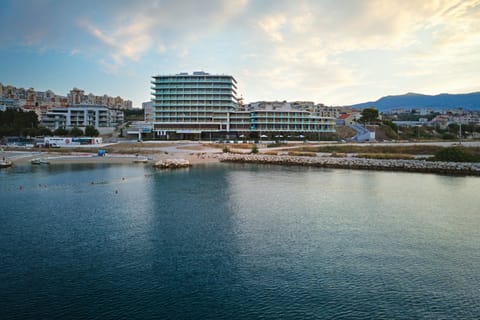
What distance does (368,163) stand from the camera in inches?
2234

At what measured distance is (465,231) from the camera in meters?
22.5

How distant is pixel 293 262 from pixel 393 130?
119 meters

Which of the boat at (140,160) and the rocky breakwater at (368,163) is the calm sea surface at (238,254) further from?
the boat at (140,160)

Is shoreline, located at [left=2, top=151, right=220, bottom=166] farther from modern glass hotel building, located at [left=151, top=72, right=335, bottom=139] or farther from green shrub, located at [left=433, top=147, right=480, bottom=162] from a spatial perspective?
modern glass hotel building, located at [left=151, top=72, right=335, bottom=139]

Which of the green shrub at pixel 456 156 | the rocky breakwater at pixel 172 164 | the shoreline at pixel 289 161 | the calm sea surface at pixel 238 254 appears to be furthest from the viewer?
the rocky breakwater at pixel 172 164

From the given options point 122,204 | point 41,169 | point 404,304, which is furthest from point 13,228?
point 41,169

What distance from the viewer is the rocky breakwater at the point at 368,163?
165 feet

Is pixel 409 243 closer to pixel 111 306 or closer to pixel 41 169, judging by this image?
pixel 111 306

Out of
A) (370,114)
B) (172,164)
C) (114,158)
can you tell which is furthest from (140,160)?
(370,114)

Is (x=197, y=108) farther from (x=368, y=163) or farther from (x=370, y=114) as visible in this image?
(x=368, y=163)

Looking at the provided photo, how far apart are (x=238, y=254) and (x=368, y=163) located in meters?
44.0

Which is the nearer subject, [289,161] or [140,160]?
[289,161]

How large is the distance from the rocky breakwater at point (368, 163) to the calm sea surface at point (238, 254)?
16445 mm

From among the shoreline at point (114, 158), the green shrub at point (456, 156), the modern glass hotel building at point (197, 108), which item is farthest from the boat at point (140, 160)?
the modern glass hotel building at point (197, 108)
